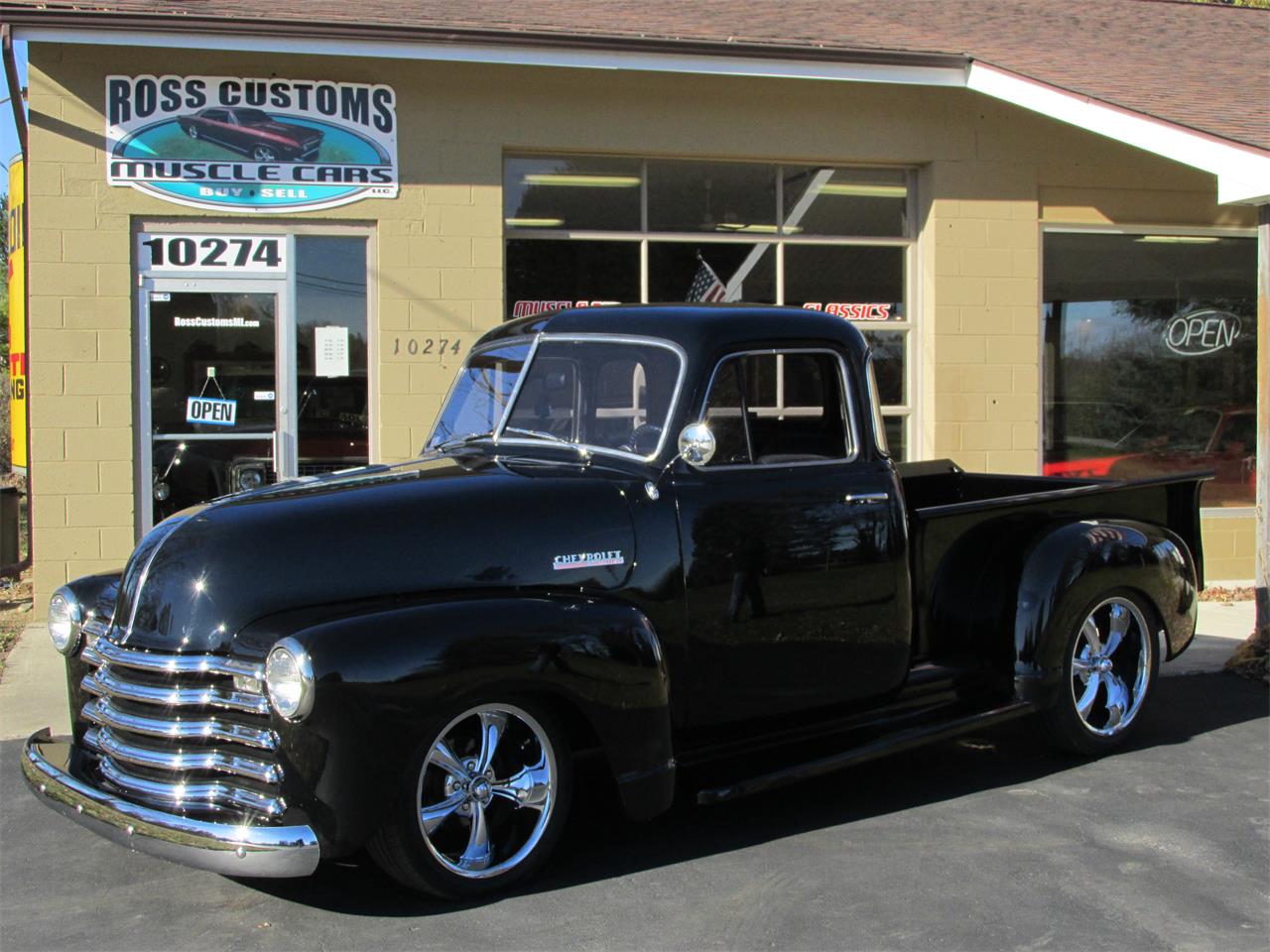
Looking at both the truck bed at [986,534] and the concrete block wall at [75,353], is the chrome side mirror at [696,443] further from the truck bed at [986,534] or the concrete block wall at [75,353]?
the concrete block wall at [75,353]

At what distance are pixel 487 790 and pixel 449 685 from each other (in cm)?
46

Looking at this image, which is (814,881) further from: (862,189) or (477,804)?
(862,189)

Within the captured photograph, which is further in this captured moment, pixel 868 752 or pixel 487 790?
pixel 868 752

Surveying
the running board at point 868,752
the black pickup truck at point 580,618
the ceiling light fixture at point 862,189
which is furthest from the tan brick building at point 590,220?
the running board at point 868,752

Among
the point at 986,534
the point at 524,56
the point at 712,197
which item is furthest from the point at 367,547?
the point at 712,197

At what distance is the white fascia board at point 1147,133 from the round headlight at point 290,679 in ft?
21.8

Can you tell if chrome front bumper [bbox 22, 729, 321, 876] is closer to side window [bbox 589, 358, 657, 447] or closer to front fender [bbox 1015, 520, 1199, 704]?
side window [bbox 589, 358, 657, 447]

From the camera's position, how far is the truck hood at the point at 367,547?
4.12 m

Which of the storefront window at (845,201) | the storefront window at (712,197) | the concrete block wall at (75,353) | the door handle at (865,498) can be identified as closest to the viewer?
the door handle at (865,498)

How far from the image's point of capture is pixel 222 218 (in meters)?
9.74

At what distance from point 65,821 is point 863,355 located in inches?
149

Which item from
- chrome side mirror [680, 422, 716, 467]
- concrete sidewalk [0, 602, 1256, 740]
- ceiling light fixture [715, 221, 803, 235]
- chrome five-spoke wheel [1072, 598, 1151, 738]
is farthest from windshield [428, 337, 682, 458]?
ceiling light fixture [715, 221, 803, 235]

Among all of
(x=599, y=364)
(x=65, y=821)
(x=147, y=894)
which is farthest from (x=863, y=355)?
(x=65, y=821)

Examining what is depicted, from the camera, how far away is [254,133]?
9.72 metres
